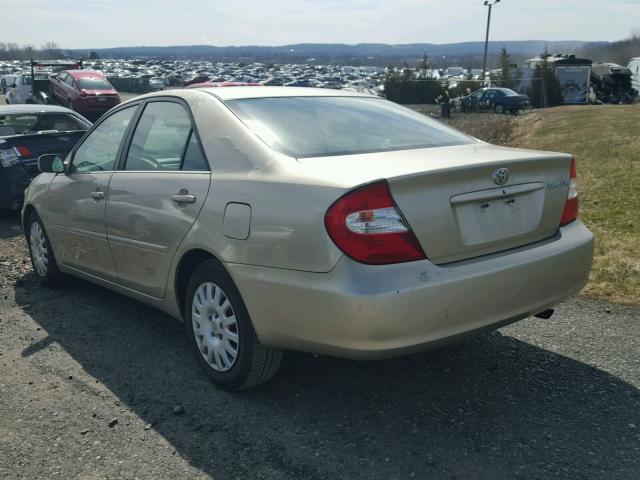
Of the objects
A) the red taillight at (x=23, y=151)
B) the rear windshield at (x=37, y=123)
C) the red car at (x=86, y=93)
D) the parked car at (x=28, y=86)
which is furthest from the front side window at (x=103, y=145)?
the parked car at (x=28, y=86)

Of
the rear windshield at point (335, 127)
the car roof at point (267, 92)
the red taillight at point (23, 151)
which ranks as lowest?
the red taillight at point (23, 151)

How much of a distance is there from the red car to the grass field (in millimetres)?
15285

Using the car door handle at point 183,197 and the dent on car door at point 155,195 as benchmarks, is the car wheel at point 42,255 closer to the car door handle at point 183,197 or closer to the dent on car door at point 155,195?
the dent on car door at point 155,195

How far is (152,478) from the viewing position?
9.36ft

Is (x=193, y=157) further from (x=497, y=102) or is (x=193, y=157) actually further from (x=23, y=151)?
(x=497, y=102)

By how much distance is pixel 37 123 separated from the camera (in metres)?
Result: 9.20

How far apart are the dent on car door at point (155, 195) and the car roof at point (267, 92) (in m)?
0.26

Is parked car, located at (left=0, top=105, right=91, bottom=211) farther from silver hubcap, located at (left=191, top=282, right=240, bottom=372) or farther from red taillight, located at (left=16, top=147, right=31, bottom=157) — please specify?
silver hubcap, located at (left=191, top=282, right=240, bottom=372)

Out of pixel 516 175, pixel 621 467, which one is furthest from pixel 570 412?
pixel 516 175

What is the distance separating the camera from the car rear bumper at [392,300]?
2.82m

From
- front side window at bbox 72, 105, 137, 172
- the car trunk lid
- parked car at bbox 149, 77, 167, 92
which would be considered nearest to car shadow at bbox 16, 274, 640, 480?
the car trunk lid

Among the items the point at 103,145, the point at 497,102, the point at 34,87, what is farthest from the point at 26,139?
the point at 497,102

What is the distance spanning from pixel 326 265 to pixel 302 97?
5.41ft

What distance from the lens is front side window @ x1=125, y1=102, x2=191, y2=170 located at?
393 centimetres
